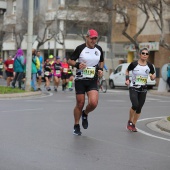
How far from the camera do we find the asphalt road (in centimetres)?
738

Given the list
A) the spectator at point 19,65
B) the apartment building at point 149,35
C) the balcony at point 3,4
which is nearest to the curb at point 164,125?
the spectator at point 19,65

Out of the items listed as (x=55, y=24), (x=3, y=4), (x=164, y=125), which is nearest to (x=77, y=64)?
(x=164, y=125)

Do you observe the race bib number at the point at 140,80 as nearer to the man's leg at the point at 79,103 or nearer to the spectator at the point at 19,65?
the man's leg at the point at 79,103

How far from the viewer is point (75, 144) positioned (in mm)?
9117

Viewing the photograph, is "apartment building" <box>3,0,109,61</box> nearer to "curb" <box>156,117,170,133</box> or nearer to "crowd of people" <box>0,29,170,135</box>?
"curb" <box>156,117,170,133</box>

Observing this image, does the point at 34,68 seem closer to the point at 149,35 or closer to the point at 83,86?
the point at 83,86

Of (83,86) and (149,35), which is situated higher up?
(149,35)

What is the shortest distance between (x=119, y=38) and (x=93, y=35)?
34.5 metres

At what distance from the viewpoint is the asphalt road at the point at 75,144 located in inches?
291

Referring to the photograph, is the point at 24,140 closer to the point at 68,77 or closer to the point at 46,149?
the point at 46,149

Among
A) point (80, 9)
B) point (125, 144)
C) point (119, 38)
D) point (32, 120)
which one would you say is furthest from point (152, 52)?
point (125, 144)

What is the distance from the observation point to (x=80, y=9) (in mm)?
45031

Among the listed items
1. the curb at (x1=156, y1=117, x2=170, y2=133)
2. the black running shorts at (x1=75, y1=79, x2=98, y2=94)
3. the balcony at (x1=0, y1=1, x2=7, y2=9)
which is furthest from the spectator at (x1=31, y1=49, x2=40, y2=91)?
the balcony at (x1=0, y1=1, x2=7, y2=9)

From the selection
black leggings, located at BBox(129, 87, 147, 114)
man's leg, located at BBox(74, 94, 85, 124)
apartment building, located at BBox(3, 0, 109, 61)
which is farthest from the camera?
apartment building, located at BBox(3, 0, 109, 61)
